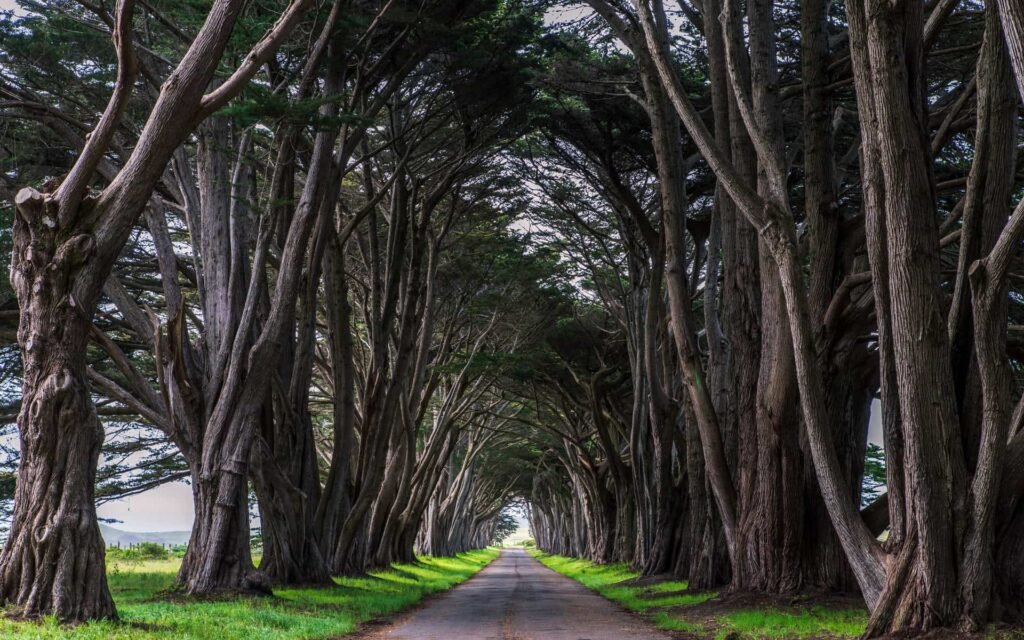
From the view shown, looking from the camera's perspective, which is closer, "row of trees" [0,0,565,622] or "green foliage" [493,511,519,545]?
"row of trees" [0,0,565,622]

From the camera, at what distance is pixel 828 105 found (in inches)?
447

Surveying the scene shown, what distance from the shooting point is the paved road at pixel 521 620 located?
9.81 metres

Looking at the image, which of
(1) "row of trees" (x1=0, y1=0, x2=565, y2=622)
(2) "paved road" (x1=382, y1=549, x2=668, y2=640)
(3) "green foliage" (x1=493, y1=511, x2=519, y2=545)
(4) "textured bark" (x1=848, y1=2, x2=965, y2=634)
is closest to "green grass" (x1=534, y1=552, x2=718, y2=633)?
(2) "paved road" (x1=382, y1=549, x2=668, y2=640)

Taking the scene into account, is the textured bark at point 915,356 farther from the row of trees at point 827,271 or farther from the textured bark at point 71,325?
the textured bark at point 71,325

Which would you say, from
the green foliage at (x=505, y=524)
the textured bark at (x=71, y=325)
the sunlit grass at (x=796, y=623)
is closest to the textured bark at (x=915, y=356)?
the sunlit grass at (x=796, y=623)

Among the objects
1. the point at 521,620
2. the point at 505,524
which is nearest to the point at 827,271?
the point at 521,620

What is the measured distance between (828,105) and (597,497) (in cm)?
2630

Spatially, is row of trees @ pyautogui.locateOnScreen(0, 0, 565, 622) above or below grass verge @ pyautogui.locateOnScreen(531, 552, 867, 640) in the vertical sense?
above

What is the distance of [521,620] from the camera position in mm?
11922

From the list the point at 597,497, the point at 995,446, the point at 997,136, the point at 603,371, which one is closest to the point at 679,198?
the point at 997,136

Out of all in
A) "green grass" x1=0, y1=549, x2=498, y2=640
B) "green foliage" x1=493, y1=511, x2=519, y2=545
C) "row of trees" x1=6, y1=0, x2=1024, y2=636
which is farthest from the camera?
"green foliage" x1=493, y1=511, x2=519, y2=545

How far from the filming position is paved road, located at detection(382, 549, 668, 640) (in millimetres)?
9814

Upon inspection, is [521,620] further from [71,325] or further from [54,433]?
[71,325]

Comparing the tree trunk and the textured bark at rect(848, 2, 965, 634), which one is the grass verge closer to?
the textured bark at rect(848, 2, 965, 634)
